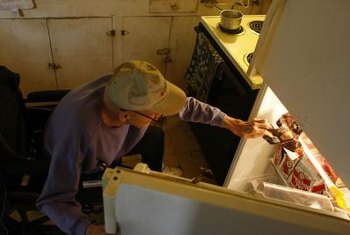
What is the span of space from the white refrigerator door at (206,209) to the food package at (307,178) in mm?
734

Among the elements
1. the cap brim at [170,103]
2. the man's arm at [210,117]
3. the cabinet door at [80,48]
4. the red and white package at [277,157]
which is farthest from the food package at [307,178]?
the cabinet door at [80,48]

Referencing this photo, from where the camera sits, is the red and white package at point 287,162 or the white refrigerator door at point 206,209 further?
the red and white package at point 287,162

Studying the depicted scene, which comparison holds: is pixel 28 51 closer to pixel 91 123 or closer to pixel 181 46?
pixel 181 46

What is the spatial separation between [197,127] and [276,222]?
1583 millimetres

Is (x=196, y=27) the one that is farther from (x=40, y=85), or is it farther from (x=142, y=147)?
(x=40, y=85)

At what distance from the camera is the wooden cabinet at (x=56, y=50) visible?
1.90 meters

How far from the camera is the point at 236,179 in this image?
5.58 ft

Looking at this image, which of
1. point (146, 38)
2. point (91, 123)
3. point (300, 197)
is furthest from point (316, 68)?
point (146, 38)

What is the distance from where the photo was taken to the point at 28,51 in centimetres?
197

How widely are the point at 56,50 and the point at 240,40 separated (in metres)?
1.15

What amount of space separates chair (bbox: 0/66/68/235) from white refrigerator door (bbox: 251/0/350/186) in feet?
3.02

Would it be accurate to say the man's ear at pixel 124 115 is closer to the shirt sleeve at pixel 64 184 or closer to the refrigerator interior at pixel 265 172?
the shirt sleeve at pixel 64 184

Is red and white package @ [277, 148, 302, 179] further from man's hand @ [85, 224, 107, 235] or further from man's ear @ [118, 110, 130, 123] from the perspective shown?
man's hand @ [85, 224, 107, 235]

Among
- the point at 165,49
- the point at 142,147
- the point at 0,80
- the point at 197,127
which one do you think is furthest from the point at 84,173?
the point at 165,49
